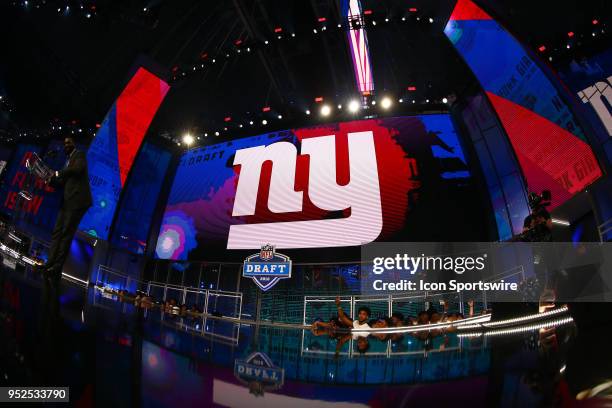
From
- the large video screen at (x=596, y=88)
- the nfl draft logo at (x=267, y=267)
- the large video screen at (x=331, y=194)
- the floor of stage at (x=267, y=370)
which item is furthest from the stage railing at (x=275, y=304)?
the floor of stage at (x=267, y=370)

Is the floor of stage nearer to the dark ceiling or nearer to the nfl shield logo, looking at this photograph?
the nfl shield logo

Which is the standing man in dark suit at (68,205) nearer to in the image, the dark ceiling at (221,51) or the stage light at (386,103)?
the dark ceiling at (221,51)

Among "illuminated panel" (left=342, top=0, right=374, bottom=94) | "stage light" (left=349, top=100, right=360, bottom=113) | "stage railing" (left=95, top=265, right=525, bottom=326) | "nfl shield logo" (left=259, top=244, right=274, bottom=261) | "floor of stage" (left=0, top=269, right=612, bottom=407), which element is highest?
"illuminated panel" (left=342, top=0, right=374, bottom=94)

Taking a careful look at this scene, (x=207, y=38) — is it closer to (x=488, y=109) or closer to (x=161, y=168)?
(x=161, y=168)

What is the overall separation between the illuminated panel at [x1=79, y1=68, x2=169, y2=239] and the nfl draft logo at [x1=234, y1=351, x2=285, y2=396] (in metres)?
7.18

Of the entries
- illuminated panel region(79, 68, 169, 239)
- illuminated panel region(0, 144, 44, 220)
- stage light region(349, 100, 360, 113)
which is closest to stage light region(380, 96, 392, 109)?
stage light region(349, 100, 360, 113)

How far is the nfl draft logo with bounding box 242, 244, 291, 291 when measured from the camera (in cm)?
649

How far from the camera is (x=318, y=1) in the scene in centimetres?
591

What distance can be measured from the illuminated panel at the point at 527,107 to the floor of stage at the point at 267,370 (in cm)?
416

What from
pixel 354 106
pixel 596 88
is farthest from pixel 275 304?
pixel 596 88

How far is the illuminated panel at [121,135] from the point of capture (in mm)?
6461

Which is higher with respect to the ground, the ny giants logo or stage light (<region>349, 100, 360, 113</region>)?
stage light (<region>349, 100, 360, 113</region>)

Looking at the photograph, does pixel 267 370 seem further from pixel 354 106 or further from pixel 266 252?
pixel 354 106

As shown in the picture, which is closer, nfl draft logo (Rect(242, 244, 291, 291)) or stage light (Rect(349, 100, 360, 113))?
nfl draft logo (Rect(242, 244, 291, 291))
